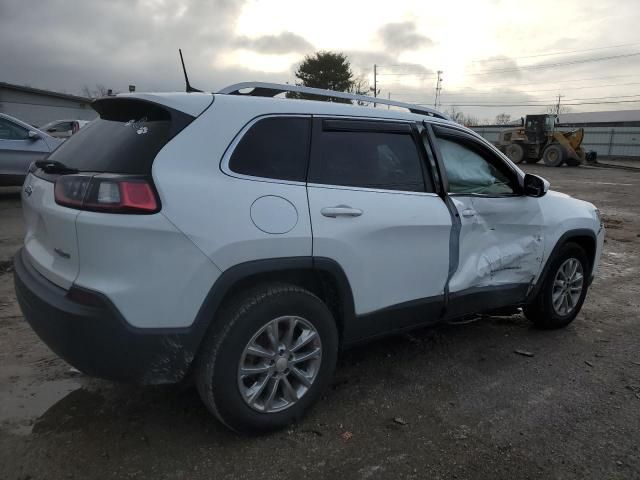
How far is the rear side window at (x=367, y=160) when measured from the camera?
2.92 metres

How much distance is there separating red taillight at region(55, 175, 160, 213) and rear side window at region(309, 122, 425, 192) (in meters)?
0.89

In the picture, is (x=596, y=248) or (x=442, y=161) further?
(x=596, y=248)

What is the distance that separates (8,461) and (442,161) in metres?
2.99

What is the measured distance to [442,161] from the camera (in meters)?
3.50

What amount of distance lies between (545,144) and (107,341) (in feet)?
101

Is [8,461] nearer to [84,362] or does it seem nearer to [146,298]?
[84,362]

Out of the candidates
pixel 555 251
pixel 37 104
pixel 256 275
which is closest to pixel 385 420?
pixel 256 275

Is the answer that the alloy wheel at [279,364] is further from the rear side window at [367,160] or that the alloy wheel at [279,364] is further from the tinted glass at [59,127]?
the tinted glass at [59,127]

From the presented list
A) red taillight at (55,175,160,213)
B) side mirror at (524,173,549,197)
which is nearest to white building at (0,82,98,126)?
side mirror at (524,173,549,197)

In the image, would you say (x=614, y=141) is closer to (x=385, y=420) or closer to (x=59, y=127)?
(x=59, y=127)

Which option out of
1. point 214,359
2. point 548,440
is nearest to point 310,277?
point 214,359

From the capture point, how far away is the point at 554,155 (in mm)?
28094

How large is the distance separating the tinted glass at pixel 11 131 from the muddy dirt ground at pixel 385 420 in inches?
264

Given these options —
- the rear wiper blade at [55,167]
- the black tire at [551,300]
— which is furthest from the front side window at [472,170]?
the rear wiper blade at [55,167]
